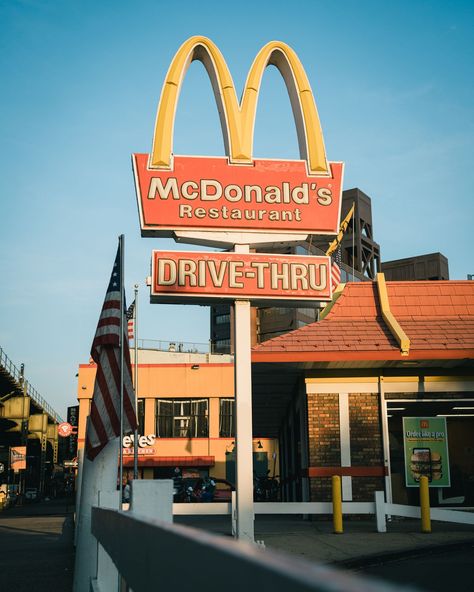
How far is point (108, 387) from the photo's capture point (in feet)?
29.6

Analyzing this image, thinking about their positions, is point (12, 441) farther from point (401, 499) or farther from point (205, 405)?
point (401, 499)

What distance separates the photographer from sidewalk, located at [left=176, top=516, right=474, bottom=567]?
1080cm

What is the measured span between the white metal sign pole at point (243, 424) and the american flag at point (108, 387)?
3561 millimetres

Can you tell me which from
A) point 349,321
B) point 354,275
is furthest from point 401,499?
point 354,275

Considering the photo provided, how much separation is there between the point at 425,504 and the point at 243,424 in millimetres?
4024

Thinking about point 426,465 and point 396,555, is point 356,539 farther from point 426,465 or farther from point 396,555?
point 426,465

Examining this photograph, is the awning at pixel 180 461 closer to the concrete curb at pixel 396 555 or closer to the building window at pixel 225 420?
the building window at pixel 225 420

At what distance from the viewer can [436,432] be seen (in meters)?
18.2

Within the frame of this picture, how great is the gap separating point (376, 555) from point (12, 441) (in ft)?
212

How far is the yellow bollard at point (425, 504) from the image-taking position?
45.0 ft

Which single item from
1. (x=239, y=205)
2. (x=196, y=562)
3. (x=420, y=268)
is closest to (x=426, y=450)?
(x=239, y=205)

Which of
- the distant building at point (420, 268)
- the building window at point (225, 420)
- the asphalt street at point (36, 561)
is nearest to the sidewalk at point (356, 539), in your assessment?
the asphalt street at point (36, 561)

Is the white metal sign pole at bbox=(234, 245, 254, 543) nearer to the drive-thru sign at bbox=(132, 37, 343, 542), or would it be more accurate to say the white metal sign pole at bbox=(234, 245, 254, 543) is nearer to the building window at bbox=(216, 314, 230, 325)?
the drive-thru sign at bbox=(132, 37, 343, 542)

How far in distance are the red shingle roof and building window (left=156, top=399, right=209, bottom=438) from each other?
36.3 metres
